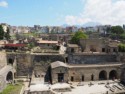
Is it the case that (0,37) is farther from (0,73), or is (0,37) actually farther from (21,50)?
(0,73)

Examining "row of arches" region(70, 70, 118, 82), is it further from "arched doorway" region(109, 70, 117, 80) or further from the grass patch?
the grass patch

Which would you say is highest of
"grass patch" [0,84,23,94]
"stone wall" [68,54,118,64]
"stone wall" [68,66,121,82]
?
"stone wall" [68,54,118,64]

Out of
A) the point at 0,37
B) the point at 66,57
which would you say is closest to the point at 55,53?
the point at 66,57

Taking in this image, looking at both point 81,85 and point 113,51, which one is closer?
point 81,85

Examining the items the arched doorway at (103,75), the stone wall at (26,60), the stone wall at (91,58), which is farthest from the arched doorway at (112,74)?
the stone wall at (26,60)

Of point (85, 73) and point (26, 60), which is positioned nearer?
point (85, 73)

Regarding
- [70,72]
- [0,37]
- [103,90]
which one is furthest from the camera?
[0,37]

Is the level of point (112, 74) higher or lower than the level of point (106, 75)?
lower

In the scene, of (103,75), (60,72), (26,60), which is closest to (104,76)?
(103,75)

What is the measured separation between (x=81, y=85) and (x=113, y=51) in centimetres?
1838

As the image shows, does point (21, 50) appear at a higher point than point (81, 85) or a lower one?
higher

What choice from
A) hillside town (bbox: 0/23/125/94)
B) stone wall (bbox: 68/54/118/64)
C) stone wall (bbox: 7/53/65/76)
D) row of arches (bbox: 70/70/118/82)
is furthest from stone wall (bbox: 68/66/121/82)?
stone wall (bbox: 7/53/65/76)

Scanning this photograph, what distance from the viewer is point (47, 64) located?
144 feet

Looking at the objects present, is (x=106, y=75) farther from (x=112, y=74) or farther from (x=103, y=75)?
(x=112, y=74)
